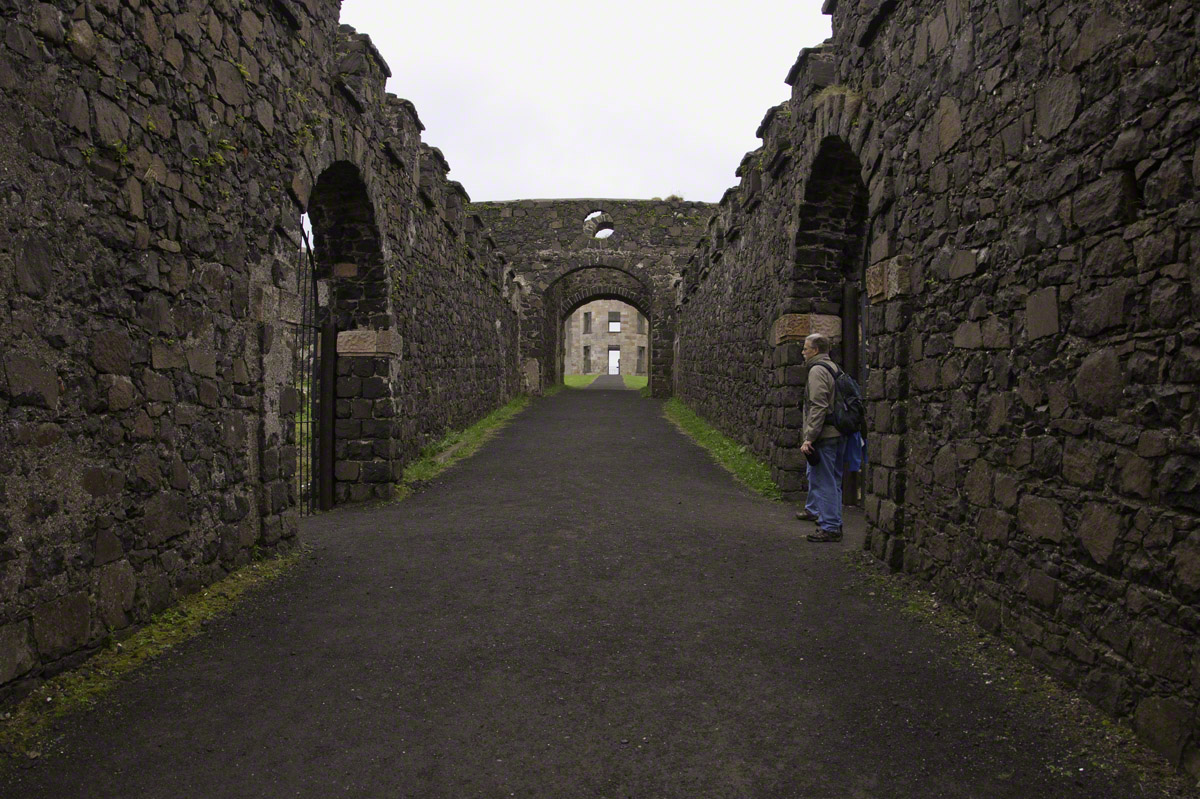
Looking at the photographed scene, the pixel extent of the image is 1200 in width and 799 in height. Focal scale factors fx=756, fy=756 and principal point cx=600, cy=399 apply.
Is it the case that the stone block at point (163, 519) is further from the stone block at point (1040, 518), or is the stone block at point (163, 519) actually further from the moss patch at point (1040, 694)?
the stone block at point (1040, 518)

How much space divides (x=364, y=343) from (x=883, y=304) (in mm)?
5124

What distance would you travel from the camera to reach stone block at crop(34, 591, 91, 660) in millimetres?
3051

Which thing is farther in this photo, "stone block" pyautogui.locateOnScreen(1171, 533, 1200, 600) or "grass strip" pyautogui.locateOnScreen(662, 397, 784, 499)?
"grass strip" pyautogui.locateOnScreen(662, 397, 784, 499)

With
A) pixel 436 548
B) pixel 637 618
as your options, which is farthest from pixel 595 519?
pixel 637 618

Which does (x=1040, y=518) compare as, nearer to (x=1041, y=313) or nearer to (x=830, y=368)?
(x=1041, y=313)

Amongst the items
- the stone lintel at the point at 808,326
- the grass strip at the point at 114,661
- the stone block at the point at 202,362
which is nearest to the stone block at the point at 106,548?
the grass strip at the point at 114,661

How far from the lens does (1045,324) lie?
11.0 ft

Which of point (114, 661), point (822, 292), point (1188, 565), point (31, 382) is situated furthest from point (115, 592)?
point (822, 292)

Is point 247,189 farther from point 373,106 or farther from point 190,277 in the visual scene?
point 373,106

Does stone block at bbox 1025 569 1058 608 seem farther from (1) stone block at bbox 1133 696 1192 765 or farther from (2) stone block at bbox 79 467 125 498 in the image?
(2) stone block at bbox 79 467 125 498

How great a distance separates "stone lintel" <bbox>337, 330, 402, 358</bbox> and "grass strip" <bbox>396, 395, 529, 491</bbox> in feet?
4.69

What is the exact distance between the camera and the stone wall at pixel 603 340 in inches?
1882

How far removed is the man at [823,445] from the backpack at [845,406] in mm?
29

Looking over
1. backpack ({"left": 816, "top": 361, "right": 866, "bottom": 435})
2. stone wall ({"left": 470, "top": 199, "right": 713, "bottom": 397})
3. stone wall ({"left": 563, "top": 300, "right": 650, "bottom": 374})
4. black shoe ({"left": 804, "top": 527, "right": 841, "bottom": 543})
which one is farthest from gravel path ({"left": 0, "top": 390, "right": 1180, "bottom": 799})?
stone wall ({"left": 563, "top": 300, "right": 650, "bottom": 374})
